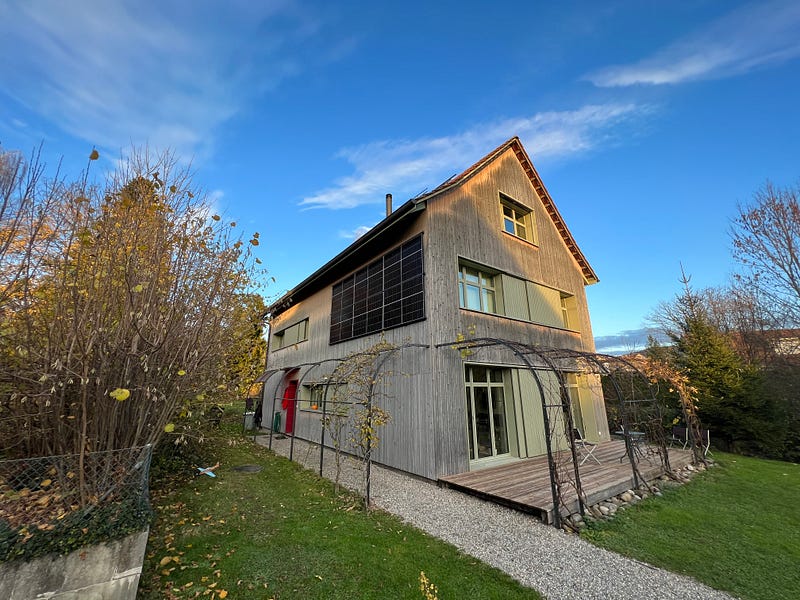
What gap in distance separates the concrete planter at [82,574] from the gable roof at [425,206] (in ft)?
18.4

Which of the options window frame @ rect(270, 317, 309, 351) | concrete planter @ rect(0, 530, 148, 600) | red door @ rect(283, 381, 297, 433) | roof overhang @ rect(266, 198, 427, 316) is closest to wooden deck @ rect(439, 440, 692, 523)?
concrete planter @ rect(0, 530, 148, 600)

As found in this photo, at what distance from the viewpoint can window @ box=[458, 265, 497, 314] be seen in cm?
884

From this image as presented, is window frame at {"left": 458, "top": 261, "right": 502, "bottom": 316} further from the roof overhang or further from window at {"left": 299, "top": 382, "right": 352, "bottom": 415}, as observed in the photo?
window at {"left": 299, "top": 382, "right": 352, "bottom": 415}

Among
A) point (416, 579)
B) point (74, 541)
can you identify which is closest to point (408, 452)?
point (416, 579)

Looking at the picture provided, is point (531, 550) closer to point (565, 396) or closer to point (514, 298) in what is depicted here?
point (565, 396)

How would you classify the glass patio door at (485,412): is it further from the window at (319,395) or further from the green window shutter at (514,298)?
the window at (319,395)

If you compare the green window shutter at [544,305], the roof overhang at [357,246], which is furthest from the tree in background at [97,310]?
the green window shutter at [544,305]

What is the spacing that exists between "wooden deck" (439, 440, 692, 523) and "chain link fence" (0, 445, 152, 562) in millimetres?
5411

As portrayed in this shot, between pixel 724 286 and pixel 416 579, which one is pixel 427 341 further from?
pixel 724 286

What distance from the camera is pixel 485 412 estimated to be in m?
8.53

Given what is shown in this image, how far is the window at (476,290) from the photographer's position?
884 centimetres

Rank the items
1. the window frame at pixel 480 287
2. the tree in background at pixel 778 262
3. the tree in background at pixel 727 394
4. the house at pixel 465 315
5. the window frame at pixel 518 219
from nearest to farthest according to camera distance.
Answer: the house at pixel 465 315 < the window frame at pixel 480 287 < the window frame at pixel 518 219 < the tree in background at pixel 778 262 < the tree in background at pixel 727 394

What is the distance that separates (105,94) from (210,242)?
3.74m

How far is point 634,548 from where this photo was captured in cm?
440
